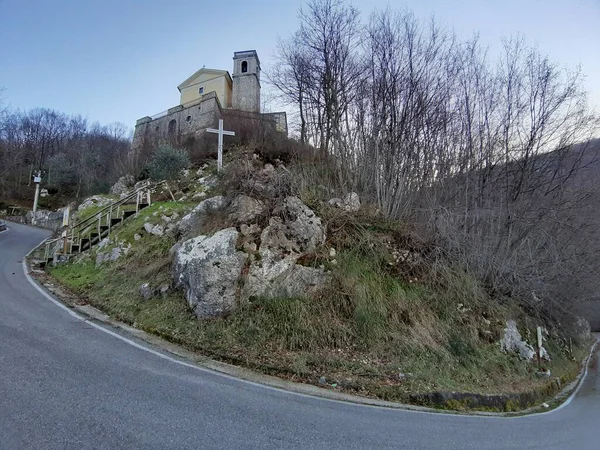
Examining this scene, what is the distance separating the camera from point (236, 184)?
9.73 meters

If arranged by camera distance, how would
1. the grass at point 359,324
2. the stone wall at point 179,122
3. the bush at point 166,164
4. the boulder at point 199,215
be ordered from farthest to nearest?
the stone wall at point 179,122
the bush at point 166,164
the boulder at point 199,215
the grass at point 359,324

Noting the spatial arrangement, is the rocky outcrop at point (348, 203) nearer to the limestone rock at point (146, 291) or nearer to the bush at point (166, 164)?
the limestone rock at point (146, 291)

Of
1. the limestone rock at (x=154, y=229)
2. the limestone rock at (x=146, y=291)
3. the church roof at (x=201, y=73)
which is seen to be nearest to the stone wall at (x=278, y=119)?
the limestone rock at (x=154, y=229)

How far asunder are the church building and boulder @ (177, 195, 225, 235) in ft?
37.6

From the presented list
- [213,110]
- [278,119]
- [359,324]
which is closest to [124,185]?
[213,110]

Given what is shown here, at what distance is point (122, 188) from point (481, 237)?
20900mm

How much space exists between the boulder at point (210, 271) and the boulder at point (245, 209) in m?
0.51

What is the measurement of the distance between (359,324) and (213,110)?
2579 centimetres

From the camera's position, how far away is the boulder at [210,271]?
7.41 m

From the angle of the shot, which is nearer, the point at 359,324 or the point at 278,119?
the point at 359,324

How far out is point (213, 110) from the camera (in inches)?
1134

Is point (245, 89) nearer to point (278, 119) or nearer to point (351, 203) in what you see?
point (278, 119)

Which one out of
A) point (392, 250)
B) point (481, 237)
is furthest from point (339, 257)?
point (481, 237)

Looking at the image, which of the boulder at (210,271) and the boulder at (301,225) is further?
the boulder at (301,225)
